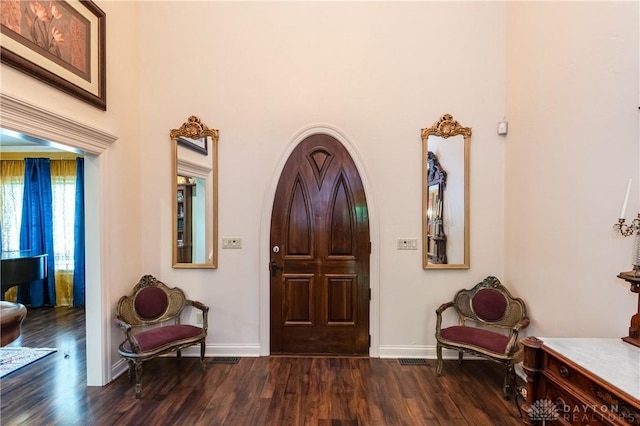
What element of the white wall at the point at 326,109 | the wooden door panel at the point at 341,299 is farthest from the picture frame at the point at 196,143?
the wooden door panel at the point at 341,299

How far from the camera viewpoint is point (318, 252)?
327 cm

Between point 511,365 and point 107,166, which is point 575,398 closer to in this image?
point 511,365

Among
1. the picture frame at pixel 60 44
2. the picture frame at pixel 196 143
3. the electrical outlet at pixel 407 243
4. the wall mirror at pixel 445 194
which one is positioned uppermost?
the picture frame at pixel 60 44

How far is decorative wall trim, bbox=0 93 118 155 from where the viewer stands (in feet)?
6.22

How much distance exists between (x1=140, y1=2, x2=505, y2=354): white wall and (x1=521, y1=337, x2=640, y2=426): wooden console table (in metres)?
1.61

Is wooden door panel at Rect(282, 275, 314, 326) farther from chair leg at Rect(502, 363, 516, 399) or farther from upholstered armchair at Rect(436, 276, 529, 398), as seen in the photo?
chair leg at Rect(502, 363, 516, 399)

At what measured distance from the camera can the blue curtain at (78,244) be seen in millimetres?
5000

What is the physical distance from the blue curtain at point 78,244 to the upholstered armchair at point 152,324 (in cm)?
276

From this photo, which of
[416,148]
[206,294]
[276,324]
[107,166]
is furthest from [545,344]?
[107,166]

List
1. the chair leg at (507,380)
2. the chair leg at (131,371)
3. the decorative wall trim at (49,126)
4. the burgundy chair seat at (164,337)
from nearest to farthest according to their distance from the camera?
the decorative wall trim at (49,126) → the chair leg at (507,380) → the burgundy chair seat at (164,337) → the chair leg at (131,371)

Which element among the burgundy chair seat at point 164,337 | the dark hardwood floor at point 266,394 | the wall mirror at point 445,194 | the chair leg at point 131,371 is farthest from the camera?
the wall mirror at point 445,194

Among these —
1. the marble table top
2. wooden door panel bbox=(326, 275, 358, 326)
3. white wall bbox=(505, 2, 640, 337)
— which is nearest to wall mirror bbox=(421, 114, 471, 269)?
white wall bbox=(505, 2, 640, 337)

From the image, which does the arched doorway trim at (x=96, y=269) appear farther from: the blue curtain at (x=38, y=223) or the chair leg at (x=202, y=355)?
the blue curtain at (x=38, y=223)

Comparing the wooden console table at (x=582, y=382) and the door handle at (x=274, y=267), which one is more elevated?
the door handle at (x=274, y=267)
